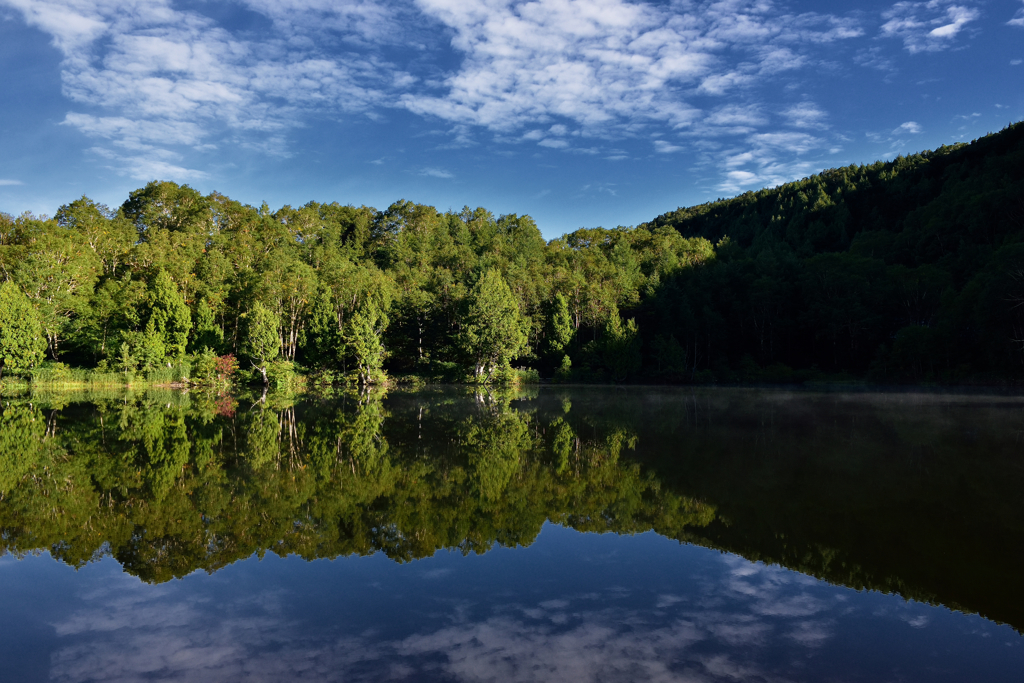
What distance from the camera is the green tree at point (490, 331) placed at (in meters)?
45.3

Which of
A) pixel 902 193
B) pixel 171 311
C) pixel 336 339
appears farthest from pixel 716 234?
pixel 171 311

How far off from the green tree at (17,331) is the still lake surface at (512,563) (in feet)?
91.5

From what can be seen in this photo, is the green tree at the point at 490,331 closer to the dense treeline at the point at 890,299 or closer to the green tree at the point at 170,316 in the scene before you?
the dense treeline at the point at 890,299

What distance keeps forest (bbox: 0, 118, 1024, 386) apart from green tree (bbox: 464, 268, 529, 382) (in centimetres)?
16

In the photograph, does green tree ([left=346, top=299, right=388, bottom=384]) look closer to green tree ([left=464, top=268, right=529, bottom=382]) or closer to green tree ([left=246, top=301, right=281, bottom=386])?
green tree ([left=246, top=301, right=281, bottom=386])

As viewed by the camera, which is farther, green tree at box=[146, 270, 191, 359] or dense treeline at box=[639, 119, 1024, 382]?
green tree at box=[146, 270, 191, 359]

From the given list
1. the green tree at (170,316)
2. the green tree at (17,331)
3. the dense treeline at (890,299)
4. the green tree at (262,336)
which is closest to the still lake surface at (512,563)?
the green tree at (17,331)

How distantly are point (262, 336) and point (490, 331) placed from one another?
51.5ft

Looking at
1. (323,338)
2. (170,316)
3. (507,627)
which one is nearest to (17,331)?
(170,316)

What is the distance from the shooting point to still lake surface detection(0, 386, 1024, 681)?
442 centimetres

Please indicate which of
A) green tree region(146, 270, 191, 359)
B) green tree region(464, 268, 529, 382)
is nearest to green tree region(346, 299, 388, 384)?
green tree region(464, 268, 529, 382)

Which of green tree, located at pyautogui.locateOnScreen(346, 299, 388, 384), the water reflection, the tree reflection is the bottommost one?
the water reflection

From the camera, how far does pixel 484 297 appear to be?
46031mm

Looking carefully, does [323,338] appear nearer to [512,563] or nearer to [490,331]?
[490,331]
